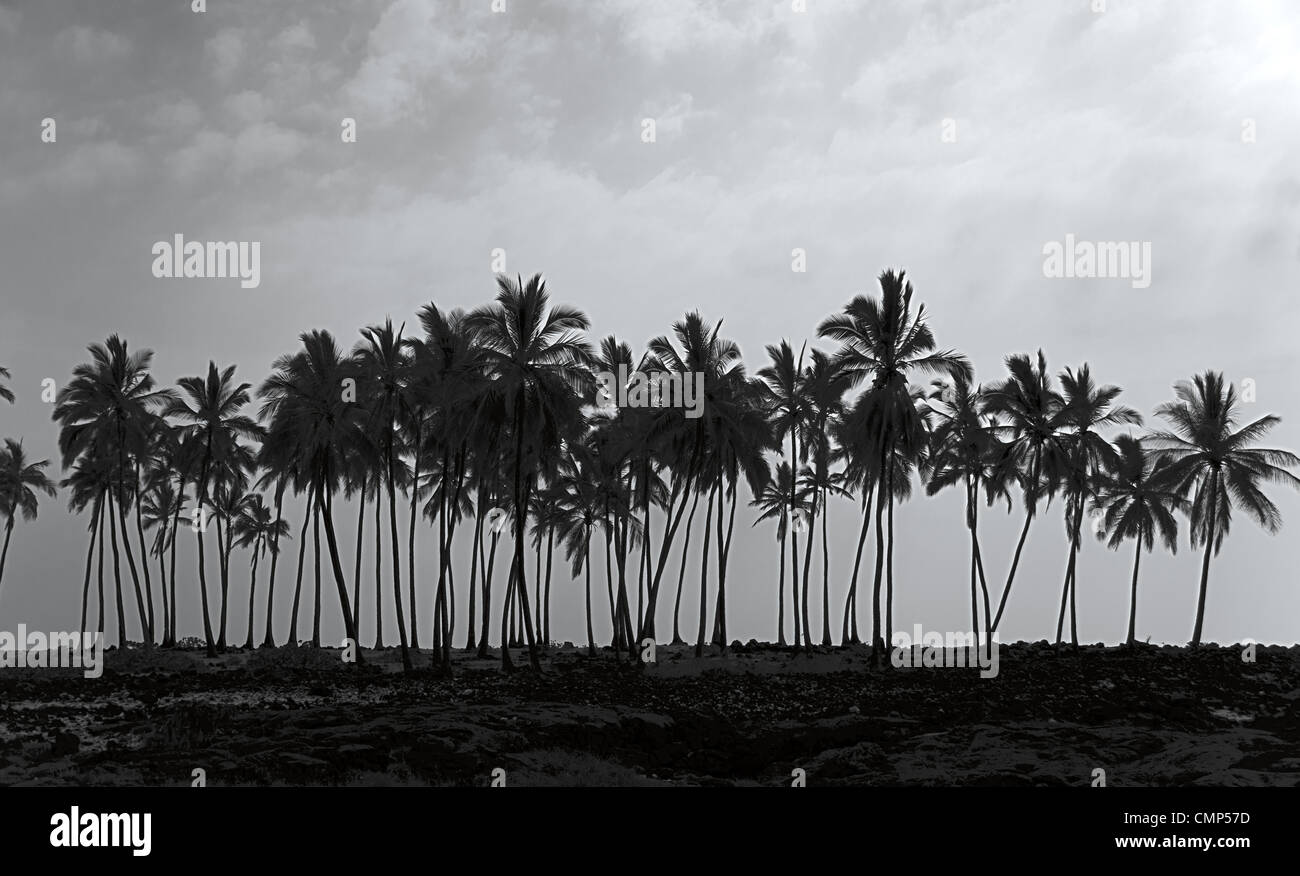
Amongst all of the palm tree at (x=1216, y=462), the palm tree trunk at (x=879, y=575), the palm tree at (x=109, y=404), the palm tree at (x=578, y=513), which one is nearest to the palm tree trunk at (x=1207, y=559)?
the palm tree at (x=1216, y=462)

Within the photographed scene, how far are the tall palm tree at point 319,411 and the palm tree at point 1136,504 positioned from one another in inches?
1540

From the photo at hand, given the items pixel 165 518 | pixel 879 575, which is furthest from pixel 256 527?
pixel 879 575

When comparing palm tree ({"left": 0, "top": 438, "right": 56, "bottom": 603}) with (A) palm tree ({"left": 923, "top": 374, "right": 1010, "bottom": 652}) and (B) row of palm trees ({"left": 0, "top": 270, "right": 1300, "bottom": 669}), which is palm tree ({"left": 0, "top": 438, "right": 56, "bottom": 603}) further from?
(A) palm tree ({"left": 923, "top": 374, "right": 1010, "bottom": 652})

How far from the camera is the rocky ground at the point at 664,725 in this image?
19.0 m

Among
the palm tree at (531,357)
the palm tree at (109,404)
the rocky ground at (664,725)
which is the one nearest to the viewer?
the rocky ground at (664,725)

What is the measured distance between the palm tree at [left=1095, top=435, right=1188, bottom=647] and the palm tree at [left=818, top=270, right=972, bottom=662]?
711 inches

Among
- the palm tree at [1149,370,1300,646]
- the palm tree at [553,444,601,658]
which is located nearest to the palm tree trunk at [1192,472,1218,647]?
the palm tree at [1149,370,1300,646]

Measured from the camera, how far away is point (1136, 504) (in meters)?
55.3

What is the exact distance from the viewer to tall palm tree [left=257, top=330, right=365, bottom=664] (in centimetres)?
4106

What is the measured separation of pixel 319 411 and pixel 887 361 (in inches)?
930

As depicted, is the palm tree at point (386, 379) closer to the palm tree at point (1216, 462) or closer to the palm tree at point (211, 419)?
the palm tree at point (211, 419)

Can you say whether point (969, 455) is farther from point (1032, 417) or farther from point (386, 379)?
point (386, 379)

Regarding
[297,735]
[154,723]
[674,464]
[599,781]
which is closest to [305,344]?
[674,464]
